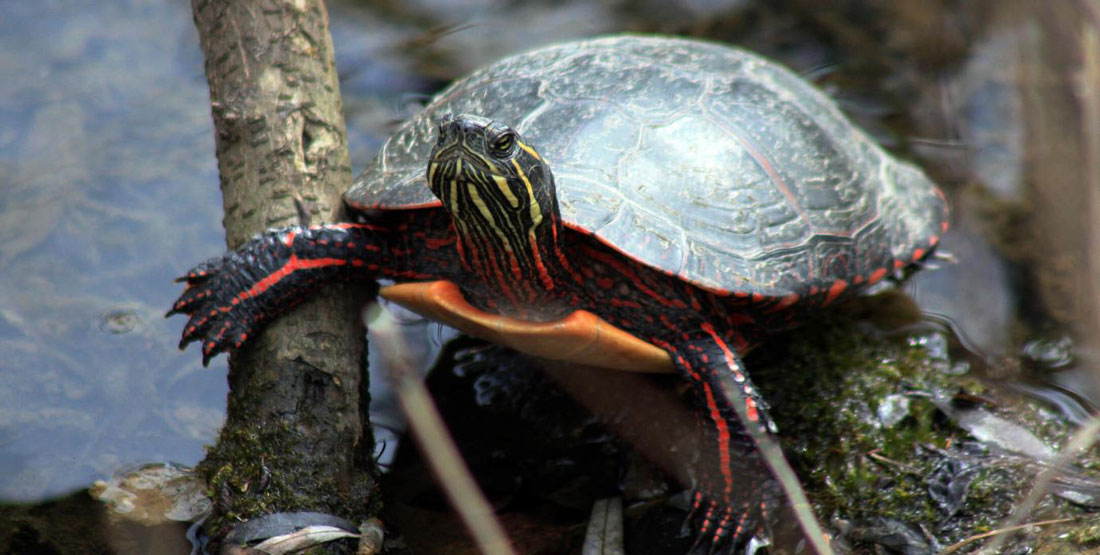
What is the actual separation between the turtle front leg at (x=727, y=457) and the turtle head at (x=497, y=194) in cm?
73

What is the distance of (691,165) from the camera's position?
11.5ft

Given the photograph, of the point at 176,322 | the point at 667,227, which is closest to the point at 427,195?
the point at 667,227

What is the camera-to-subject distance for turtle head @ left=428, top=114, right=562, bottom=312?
292 centimetres

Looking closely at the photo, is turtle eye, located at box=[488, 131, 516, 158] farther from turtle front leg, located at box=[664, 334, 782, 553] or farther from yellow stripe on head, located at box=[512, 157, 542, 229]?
turtle front leg, located at box=[664, 334, 782, 553]

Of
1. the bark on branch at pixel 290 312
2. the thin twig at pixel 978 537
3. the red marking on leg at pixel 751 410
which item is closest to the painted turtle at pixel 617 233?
the red marking on leg at pixel 751 410

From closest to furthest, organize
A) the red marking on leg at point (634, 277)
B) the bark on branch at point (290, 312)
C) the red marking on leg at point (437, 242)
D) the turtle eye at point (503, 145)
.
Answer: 1. the turtle eye at point (503, 145)
2. the bark on branch at point (290, 312)
3. the red marking on leg at point (634, 277)
4. the red marking on leg at point (437, 242)

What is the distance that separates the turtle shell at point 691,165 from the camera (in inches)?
131

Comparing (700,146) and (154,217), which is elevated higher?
(154,217)

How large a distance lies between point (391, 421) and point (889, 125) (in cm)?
400

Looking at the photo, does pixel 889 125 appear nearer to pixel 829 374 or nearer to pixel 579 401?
pixel 829 374

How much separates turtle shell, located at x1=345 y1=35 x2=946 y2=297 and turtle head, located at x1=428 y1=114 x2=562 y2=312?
0.18 metres

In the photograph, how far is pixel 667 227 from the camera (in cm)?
330

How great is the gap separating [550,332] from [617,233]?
1.51 ft

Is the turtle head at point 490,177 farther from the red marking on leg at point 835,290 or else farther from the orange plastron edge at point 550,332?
the red marking on leg at point 835,290
